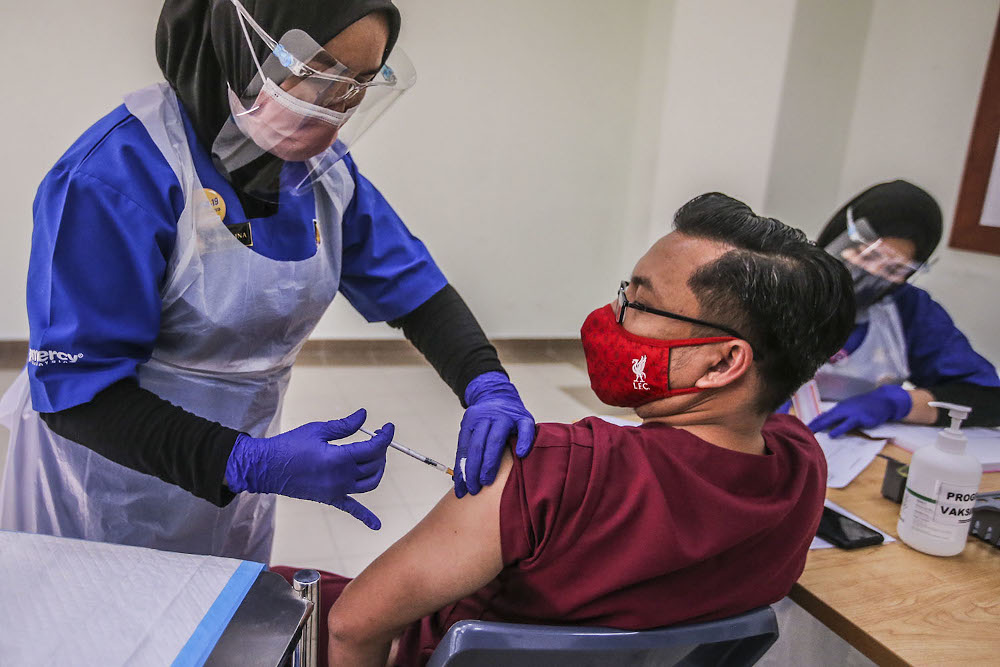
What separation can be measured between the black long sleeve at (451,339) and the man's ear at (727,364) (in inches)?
19.9

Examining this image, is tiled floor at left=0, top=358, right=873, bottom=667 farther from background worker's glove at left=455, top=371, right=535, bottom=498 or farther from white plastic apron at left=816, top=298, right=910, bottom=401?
background worker's glove at left=455, top=371, right=535, bottom=498

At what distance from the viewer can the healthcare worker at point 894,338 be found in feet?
5.46

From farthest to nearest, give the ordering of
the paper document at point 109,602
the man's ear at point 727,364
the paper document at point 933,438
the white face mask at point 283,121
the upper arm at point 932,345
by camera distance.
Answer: the upper arm at point 932,345 < the paper document at point 933,438 < the white face mask at point 283,121 < the man's ear at point 727,364 < the paper document at point 109,602

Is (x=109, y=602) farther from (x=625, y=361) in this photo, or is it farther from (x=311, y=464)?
(x=625, y=361)

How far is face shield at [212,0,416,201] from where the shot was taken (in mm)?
937

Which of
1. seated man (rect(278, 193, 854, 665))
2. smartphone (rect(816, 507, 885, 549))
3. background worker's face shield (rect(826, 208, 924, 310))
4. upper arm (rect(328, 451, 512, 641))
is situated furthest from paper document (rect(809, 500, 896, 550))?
background worker's face shield (rect(826, 208, 924, 310))

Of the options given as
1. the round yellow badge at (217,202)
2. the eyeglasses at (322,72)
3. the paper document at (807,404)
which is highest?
the eyeglasses at (322,72)

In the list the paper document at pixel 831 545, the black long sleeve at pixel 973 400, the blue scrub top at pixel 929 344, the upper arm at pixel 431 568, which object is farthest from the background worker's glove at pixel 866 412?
the upper arm at pixel 431 568

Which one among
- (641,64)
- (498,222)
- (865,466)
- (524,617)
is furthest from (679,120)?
(524,617)

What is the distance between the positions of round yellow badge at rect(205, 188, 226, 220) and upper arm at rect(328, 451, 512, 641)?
572 mm

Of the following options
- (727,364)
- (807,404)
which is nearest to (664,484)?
(727,364)

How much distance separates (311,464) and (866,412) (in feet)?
4.25

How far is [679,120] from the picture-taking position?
3.72 m

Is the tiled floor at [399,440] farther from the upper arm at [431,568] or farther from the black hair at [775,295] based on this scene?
the upper arm at [431,568]
